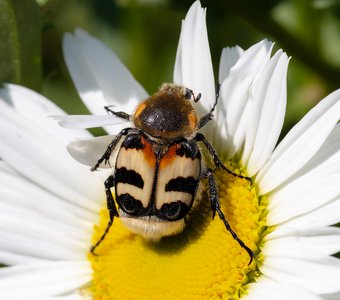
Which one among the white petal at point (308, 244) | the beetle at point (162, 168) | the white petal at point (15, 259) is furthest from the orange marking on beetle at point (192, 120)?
the white petal at point (15, 259)

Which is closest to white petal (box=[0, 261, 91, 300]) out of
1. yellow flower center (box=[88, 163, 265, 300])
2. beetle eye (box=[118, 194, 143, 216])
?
yellow flower center (box=[88, 163, 265, 300])

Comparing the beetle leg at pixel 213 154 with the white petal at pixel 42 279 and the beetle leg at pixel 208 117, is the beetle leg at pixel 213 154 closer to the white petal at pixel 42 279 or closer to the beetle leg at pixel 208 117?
the beetle leg at pixel 208 117

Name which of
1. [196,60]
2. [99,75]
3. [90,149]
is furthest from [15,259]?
[196,60]

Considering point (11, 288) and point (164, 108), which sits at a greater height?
point (164, 108)

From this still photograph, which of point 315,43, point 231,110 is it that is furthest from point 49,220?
point 315,43

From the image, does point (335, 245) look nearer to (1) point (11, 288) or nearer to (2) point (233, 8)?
(1) point (11, 288)

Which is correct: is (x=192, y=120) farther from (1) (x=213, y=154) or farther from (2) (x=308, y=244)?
Result: (2) (x=308, y=244)

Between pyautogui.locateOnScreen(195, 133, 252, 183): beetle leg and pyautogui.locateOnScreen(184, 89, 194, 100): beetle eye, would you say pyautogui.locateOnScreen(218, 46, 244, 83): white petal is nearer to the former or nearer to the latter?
pyautogui.locateOnScreen(184, 89, 194, 100): beetle eye
